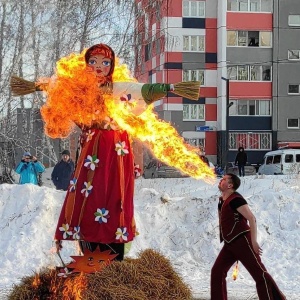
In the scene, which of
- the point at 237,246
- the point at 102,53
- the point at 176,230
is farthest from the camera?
the point at 176,230

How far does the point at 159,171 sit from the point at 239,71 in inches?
804

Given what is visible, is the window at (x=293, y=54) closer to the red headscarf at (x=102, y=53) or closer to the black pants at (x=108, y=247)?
the red headscarf at (x=102, y=53)

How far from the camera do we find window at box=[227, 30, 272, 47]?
3944 centimetres

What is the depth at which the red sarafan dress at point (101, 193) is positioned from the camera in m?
5.41

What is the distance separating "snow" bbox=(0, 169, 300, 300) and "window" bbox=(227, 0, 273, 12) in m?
28.3

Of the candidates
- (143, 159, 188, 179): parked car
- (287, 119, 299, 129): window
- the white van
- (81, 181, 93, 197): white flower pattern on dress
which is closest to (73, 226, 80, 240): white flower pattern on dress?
(81, 181, 93, 197): white flower pattern on dress

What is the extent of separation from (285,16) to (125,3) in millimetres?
22823

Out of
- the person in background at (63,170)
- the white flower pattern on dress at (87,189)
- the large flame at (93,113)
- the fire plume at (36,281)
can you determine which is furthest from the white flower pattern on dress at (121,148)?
the person in background at (63,170)

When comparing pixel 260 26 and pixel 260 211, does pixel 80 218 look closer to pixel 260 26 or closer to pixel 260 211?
pixel 260 211

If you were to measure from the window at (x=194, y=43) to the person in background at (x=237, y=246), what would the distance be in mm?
33570

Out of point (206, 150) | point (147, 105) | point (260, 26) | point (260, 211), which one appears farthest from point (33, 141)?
point (260, 26)

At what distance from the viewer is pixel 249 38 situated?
39.8 m

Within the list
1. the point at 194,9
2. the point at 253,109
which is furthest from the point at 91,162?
the point at 194,9

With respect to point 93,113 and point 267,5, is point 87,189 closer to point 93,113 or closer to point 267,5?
point 93,113
